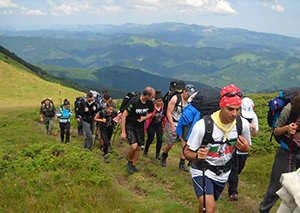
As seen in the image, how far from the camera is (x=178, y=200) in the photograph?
6461 mm

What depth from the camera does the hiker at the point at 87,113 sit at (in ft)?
35.5

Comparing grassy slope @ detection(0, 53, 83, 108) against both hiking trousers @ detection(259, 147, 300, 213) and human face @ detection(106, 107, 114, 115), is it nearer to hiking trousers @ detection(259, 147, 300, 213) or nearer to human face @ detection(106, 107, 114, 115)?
human face @ detection(106, 107, 114, 115)

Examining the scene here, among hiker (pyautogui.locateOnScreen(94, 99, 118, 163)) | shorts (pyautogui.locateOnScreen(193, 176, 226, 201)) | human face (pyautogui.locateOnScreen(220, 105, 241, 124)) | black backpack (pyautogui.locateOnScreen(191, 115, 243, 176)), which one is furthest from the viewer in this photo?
hiker (pyautogui.locateOnScreen(94, 99, 118, 163))

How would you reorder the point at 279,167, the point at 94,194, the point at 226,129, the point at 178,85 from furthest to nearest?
the point at 178,85 < the point at 94,194 < the point at 279,167 < the point at 226,129

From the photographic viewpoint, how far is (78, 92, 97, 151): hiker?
10.8 m

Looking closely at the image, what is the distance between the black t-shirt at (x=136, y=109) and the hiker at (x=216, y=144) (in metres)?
3.71

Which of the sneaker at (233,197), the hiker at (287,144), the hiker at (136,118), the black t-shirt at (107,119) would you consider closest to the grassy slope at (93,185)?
the sneaker at (233,197)

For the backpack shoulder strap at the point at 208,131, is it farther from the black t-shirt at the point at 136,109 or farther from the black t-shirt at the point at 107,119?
the black t-shirt at the point at 107,119

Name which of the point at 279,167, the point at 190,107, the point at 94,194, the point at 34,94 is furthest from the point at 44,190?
the point at 34,94

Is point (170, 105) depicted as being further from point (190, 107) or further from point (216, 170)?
point (216, 170)

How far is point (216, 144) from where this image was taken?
416 centimetres

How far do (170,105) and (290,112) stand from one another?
3.63 m

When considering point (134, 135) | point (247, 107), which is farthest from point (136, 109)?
point (247, 107)

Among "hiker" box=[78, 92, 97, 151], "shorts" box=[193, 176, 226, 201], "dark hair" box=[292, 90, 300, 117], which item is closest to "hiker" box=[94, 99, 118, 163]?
"hiker" box=[78, 92, 97, 151]
